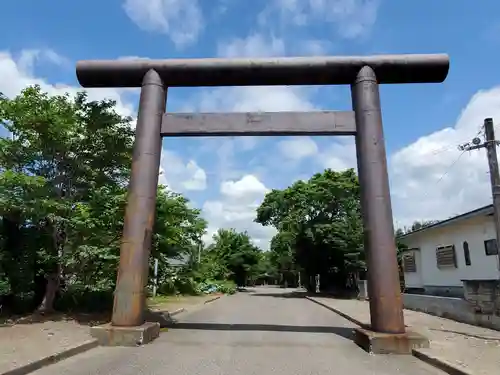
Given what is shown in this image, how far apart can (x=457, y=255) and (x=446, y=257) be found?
38.4 inches

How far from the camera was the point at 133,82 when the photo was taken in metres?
11.3

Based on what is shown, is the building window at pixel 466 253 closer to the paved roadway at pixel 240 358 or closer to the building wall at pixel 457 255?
the building wall at pixel 457 255

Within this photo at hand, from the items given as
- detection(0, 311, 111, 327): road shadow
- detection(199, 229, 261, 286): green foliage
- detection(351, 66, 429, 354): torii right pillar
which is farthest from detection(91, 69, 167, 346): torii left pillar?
detection(199, 229, 261, 286): green foliage

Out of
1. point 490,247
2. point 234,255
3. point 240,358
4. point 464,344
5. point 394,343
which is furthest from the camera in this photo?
point 234,255

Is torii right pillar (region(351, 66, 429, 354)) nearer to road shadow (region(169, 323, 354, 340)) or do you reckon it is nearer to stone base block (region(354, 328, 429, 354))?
stone base block (region(354, 328, 429, 354))

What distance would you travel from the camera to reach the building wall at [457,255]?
18.0 metres

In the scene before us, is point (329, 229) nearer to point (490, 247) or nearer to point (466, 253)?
point (466, 253)

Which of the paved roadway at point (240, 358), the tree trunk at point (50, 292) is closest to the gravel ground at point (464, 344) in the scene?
the paved roadway at point (240, 358)

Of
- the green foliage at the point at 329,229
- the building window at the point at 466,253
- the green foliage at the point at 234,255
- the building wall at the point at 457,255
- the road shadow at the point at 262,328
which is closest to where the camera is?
the road shadow at the point at 262,328

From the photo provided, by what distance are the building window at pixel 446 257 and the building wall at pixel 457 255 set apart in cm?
21

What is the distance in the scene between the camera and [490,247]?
57.8ft

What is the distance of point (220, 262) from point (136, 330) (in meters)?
44.1

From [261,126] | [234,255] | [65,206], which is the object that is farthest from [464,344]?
[234,255]

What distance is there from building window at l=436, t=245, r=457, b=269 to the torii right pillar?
12795 mm
